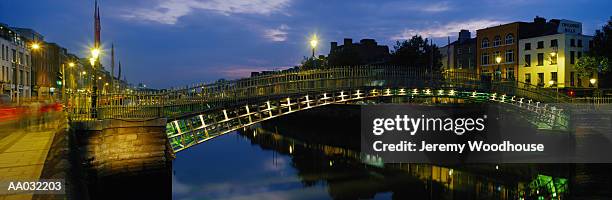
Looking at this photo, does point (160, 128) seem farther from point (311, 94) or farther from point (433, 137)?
point (433, 137)

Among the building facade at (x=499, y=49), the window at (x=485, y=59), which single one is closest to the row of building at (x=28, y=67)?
the building facade at (x=499, y=49)

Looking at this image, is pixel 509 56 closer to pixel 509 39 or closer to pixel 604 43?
pixel 509 39

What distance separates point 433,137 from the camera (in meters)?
42.5

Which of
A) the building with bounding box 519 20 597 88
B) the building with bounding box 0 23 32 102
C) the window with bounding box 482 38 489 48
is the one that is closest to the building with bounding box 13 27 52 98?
the building with bounding box 0 23 32 102

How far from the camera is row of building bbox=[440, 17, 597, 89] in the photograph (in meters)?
55.2

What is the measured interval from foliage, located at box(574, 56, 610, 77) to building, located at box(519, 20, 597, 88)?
29.7 feet

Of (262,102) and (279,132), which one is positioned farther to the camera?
(279,132)

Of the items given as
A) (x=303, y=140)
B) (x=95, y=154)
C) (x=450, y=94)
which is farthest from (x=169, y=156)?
(x=303, y=140)

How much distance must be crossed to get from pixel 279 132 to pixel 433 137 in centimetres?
2016

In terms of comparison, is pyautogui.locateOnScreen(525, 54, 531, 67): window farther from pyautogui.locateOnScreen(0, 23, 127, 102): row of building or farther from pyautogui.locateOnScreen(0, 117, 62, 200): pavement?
pyautogui.locateOnScreen(0, 117, 62, 200): pavement

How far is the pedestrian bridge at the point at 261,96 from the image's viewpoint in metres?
19.0

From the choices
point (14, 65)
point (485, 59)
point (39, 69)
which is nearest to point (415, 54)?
point (485, 59)

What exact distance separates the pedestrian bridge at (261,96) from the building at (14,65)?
4141cm

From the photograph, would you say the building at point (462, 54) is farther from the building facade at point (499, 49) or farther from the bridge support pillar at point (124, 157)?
Answer: the bridge support pillar at point (124, 157)
